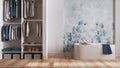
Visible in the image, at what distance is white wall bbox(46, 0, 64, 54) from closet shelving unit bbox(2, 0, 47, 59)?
0.38m

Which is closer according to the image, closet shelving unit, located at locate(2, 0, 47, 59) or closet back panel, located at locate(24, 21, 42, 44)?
closet shelving unit, located at locate(2, 0, 47, 59)

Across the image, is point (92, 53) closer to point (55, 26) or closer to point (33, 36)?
point (55, 26)

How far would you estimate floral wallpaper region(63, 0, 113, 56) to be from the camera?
830 cm

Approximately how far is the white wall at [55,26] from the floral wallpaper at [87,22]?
164mm

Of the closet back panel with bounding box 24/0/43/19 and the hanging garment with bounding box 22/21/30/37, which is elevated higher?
the closet back panel with bounding box 24/0/43/19

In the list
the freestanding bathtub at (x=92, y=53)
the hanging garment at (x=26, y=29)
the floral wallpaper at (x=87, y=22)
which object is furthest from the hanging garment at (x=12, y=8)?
the freestanding bathtub at (x=92, y=53)

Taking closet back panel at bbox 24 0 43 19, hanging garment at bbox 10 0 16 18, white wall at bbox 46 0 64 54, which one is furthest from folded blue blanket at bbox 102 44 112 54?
hanging garment at bbox 10 0 16 18

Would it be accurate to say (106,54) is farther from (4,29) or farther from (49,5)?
(4,29)

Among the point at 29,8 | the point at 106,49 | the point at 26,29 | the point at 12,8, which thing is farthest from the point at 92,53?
the point at 12,8

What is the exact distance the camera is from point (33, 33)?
7.94 m

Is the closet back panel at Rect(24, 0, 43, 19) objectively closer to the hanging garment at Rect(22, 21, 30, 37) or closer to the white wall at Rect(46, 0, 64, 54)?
the white wall at Rect(46, 0, 64, 54)

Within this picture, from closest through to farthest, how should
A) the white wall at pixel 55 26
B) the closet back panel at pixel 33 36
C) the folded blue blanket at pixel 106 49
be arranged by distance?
1. the folded blue blanket at pixel 106 49
2. the closet back panel at pixel 33 36
3. the white wall at pixel 55 26

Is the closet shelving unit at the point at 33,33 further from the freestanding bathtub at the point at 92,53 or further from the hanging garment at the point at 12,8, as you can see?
the freestanding bathtub at the point at 92,53

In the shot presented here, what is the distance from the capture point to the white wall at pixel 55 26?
8.28 metres
